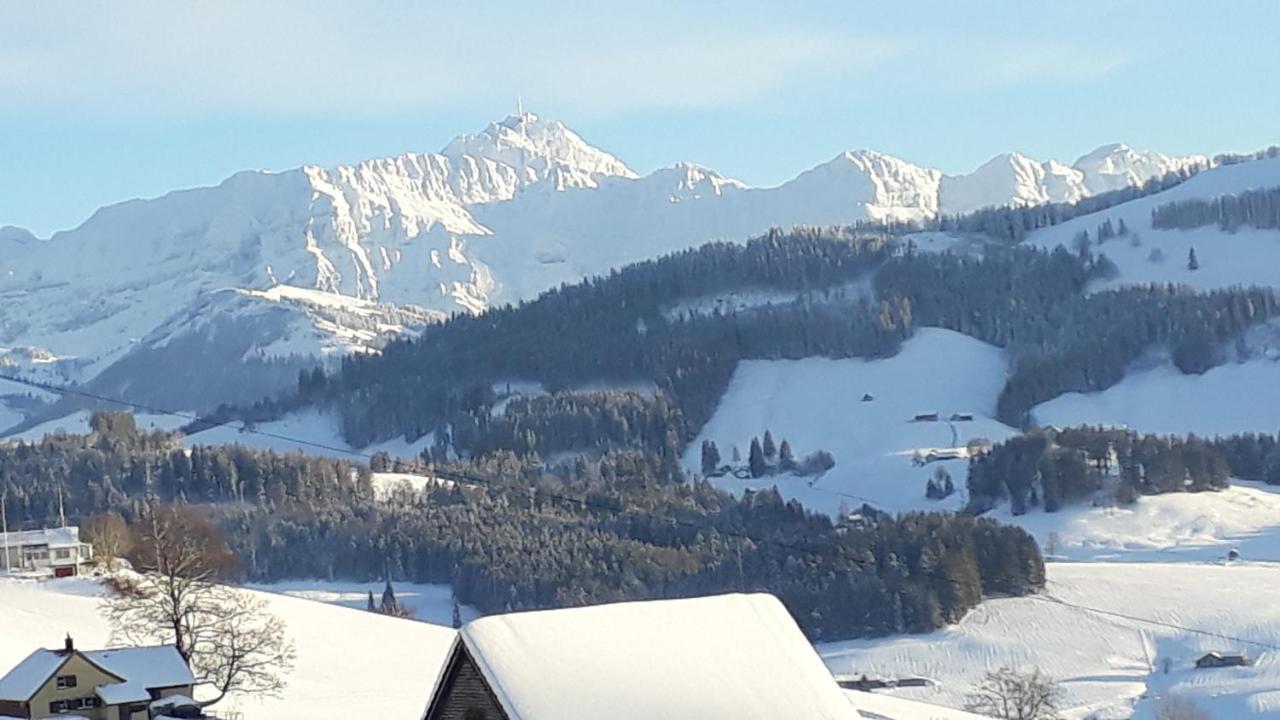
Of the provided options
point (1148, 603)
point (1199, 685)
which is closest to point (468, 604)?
point (1148, 603)

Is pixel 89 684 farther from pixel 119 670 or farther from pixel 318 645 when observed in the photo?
pixel 318 645

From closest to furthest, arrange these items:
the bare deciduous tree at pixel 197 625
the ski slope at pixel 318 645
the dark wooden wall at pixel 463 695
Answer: the dark wooden wall at pixel 463 695 → the bare deciduous tree at pixel 197 625 → the ski slope at pixel 318 645

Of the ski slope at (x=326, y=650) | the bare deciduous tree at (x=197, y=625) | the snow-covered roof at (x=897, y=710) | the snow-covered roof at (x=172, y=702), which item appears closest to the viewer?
the snow-covered roof at (x=172, y=702)

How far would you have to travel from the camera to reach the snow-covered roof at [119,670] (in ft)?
173

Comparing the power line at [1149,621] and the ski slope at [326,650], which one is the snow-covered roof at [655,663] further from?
the power line at [1149,621]

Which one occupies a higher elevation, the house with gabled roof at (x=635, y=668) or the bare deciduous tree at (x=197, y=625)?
the house with gabled roof at (x=635, y=668)

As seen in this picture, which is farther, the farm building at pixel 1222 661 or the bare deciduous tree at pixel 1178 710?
the farm building at pixel 1222 661

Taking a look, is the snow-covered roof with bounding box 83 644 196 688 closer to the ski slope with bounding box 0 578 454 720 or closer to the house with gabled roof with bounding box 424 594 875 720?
the ski slope with bounding box 0 578 454 720

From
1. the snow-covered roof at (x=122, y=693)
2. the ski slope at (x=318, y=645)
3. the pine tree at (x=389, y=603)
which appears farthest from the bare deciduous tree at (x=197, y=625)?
the pine tree at (x=389, y=603)

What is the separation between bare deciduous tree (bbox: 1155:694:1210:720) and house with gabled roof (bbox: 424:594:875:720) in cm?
5440

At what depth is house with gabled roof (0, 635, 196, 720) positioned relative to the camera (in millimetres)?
52531

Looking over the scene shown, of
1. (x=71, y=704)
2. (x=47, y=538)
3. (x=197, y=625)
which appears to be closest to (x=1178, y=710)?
(x=197, y=625)

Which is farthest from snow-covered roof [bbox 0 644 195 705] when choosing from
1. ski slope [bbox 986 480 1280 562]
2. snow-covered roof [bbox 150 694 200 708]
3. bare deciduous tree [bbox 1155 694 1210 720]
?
ski slope [bbox 986 480 1280 562]

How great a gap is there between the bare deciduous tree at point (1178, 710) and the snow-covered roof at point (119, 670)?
4335cm
